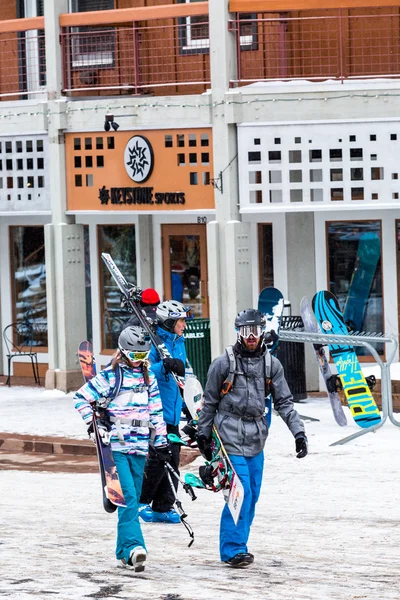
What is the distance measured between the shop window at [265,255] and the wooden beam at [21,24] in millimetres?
4195

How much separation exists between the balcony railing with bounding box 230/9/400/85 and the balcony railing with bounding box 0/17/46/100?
334 cm

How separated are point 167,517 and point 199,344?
24.0 feet

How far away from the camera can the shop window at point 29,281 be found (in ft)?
74.1

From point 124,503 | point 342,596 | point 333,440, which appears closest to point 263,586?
point 342,596

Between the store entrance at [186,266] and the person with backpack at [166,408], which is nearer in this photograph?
the person with backpack at [166,408]

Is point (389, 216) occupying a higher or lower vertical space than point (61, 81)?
lower

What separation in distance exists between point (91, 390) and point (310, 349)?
10.0m

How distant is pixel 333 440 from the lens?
51.3 feet

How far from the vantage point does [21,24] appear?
20.7 meters

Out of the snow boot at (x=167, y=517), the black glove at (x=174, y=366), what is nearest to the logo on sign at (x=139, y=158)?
the black glove at (x=174, y=366)

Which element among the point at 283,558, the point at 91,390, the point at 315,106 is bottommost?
the point at 283,558

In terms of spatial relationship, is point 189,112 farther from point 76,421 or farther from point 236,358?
point 236,358

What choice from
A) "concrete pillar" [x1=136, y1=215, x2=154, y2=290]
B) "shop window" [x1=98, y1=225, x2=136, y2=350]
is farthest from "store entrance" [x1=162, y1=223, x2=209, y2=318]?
"shop window" [x1=98, y1=225, x2=136, y2=350]

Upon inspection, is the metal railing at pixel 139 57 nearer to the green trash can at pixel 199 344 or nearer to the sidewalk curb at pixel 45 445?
the green trash can at pixel 199 344
